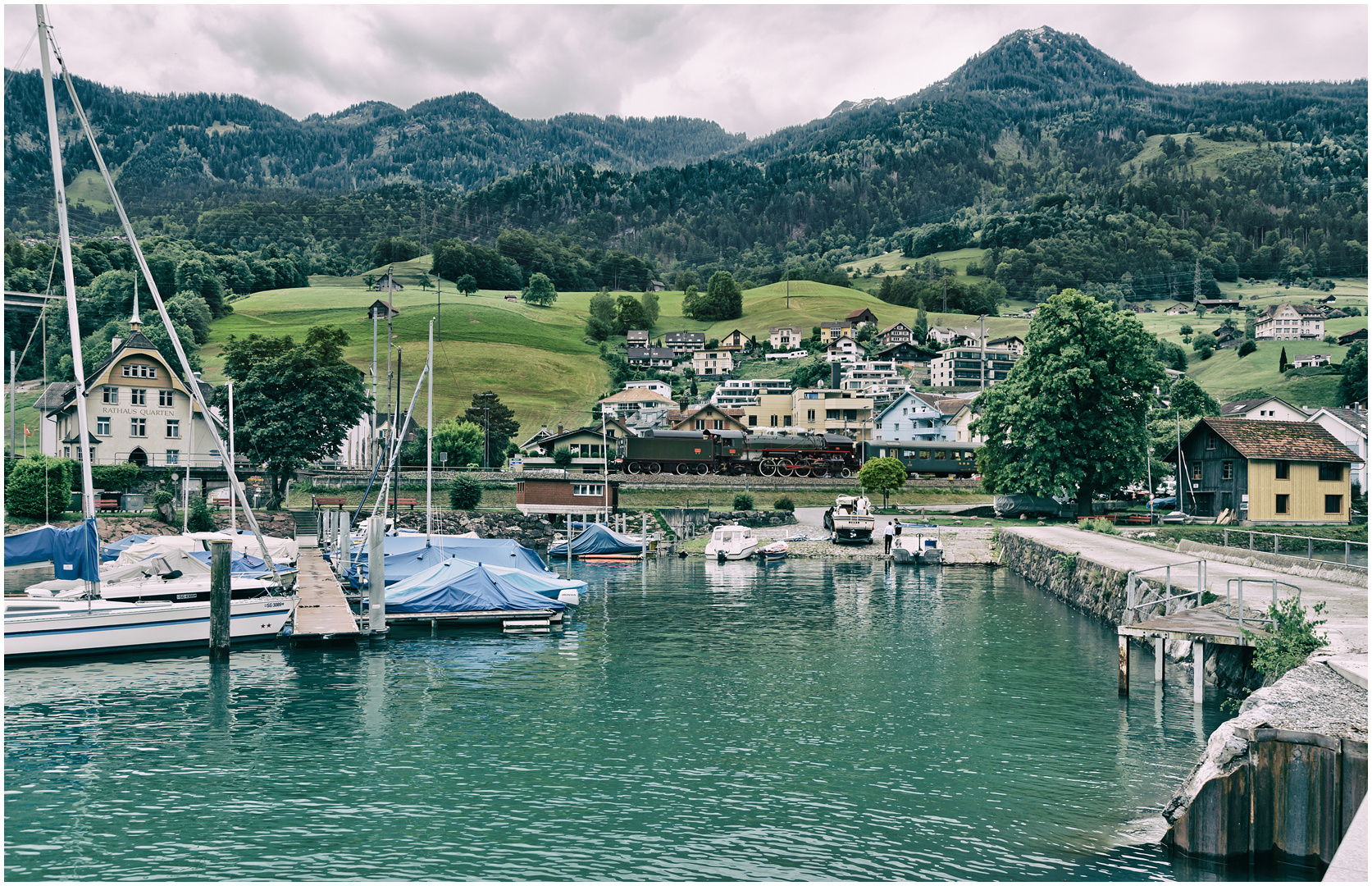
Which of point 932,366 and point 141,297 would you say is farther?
point 932,366

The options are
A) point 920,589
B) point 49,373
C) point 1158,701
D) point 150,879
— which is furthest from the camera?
point 49,373

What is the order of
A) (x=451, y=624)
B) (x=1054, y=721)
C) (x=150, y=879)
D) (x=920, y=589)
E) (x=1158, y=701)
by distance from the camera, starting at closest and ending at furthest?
(x=150, y=879) < (x=1054, y=721) < (x=1158, y=701) < (x=451, y=624) < (x=920, y=589)

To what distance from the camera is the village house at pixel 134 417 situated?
80.4 metres

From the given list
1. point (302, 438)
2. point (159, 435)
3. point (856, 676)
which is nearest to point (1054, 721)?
point (856, 676)

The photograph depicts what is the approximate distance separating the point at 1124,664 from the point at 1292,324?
198240 millimetres

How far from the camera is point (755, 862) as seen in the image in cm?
1558

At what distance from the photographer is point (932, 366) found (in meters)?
182

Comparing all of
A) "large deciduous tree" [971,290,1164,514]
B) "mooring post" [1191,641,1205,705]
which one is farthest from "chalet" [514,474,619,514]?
"mooring post" [1191,641,1205,705]

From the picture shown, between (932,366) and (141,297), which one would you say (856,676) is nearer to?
(141,297)

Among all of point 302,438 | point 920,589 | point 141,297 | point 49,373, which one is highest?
point 141,297

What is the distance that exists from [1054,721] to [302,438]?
68669 millimetres

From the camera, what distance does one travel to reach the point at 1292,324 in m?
192

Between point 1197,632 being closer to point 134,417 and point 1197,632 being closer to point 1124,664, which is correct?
point 1124,664

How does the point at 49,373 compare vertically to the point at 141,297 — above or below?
below
